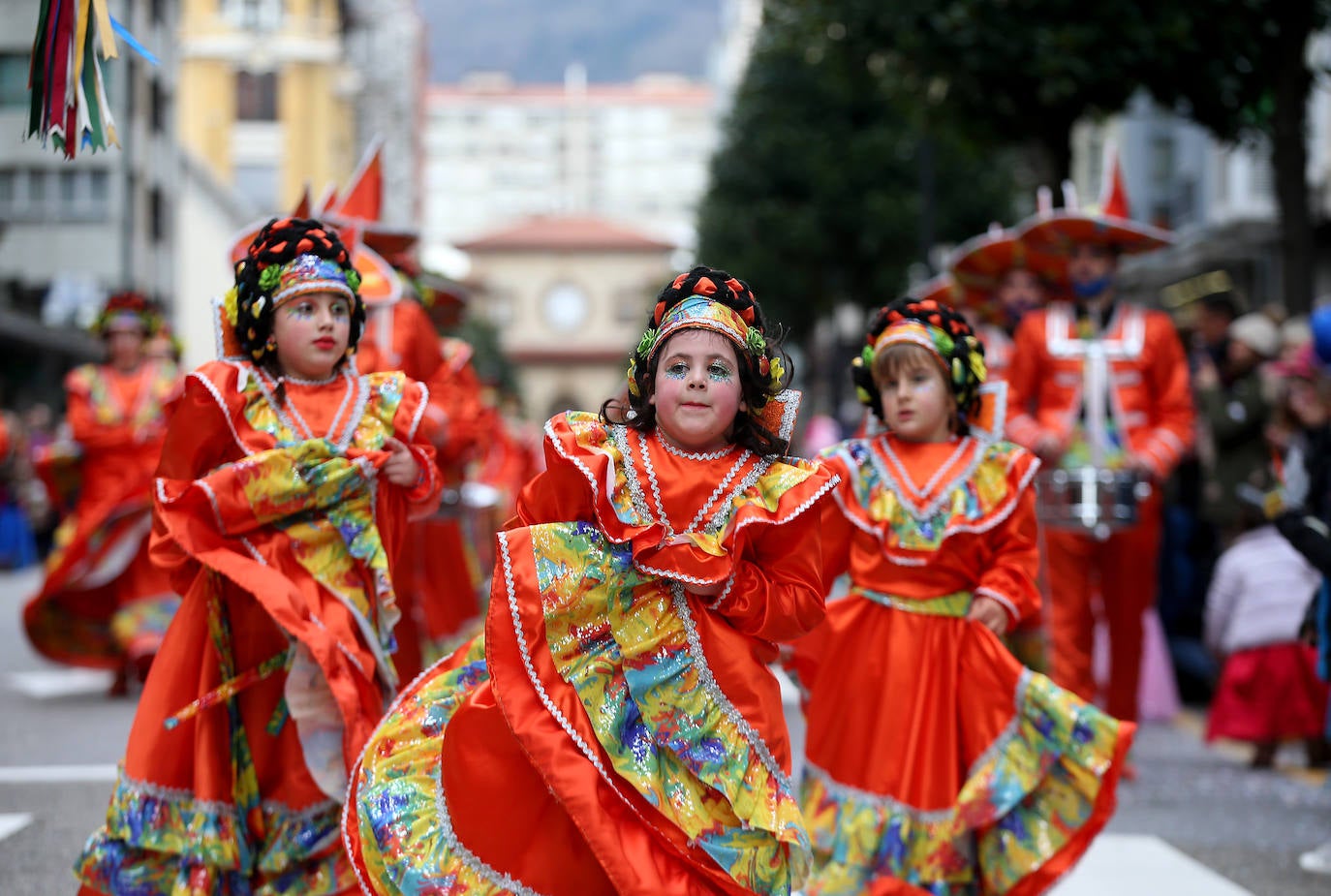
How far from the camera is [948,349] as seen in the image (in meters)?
5.09

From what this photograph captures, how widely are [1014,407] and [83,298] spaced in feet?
88.0

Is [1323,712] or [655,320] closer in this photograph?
[655,320]

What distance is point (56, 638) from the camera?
31.9ft

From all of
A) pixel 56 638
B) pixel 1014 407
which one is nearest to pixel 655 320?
pixel 1014 407

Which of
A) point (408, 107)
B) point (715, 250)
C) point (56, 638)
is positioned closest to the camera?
point (56, 638)

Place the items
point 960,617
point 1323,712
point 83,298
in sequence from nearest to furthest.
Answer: point 960,617 → point 1323,712 → point 83,298

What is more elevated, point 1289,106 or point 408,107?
point 408,107

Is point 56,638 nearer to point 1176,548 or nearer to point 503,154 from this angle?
point 1176,548

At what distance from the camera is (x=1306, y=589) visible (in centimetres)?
797

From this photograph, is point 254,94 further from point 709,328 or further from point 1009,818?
point 709,328

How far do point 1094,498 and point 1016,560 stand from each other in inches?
89.7

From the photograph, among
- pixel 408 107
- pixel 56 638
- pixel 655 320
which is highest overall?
pixel 408 107

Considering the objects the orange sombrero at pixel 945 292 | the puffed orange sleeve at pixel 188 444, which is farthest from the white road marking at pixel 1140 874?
the orange sombrero at pixel 945 292

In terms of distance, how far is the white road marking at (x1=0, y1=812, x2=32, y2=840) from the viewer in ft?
19.9
